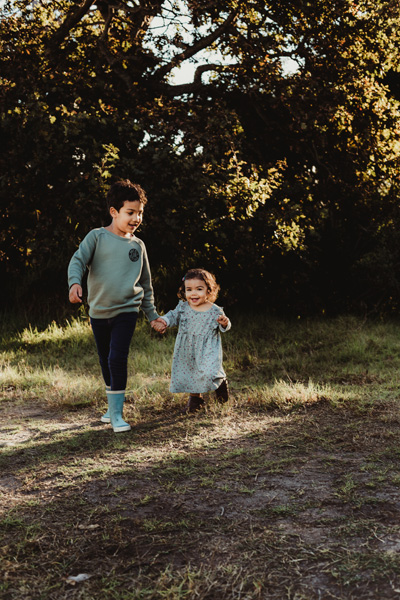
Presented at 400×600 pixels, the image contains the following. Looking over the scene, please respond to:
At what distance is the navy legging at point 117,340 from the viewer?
4.82 m

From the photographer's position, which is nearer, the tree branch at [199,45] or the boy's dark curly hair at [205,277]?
the boy's dark curly hair at [205,277]

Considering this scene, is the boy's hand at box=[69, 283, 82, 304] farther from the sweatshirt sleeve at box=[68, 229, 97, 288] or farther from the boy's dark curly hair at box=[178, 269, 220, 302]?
the boy's dark curly hair at box=[178, 269, 220, 302]

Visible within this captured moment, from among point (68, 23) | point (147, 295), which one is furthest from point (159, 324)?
point (68, 23)

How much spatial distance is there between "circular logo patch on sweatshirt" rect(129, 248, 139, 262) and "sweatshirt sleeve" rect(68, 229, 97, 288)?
0.29 metres

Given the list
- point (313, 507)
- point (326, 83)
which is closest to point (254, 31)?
point (326, 83)

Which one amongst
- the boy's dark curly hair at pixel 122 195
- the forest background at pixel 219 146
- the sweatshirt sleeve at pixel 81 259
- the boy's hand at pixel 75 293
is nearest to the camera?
the boy's hand at pixel 75 293

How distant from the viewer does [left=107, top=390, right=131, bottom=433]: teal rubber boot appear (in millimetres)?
4867

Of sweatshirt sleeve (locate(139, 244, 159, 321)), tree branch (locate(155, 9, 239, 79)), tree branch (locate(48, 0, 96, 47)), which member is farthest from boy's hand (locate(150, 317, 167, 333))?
tree branch (locate(48, 0, 96, 47))

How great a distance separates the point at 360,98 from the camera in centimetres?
961

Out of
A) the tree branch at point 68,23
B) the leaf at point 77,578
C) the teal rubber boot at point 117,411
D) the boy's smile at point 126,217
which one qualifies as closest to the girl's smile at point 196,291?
the boy's smile at point 126,217

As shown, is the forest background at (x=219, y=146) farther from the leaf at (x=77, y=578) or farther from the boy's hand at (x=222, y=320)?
the leaf at (x=77, y=578)

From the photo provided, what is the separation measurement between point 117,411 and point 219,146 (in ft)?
16.9

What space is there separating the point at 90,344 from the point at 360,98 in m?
5.61

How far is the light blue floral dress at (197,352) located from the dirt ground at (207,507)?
0.99 feet
